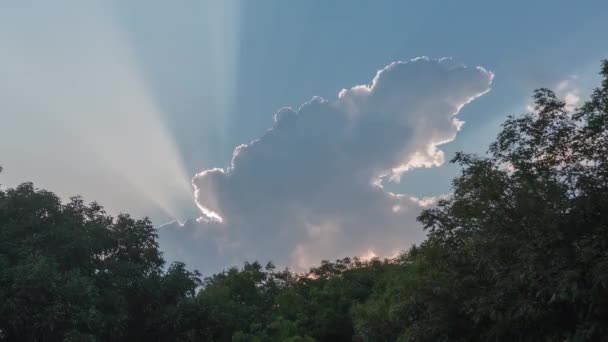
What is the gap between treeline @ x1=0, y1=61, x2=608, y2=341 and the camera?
1209 cm

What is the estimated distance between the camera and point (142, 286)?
21.9 metres

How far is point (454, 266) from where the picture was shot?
53.0 ft

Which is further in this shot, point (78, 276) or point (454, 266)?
point (78, 276)

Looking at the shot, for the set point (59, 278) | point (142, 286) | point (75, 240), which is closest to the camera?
point (59, 278)

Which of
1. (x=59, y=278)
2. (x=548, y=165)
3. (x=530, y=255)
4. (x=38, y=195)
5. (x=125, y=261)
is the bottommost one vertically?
(x=530, y=255)

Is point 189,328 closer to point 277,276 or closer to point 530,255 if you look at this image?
point 530,255

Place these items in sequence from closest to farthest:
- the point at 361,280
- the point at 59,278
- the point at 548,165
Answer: the point at 548,165 < the point at 59,278 < the point at 361,280

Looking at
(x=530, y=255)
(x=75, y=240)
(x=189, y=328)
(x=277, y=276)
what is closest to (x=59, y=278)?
(x=75, y=240)

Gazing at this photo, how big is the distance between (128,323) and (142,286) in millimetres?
1720

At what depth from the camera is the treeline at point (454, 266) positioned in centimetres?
1209

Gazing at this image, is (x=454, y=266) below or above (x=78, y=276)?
below

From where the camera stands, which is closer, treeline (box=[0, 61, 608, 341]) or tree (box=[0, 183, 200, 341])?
treeline (box=[0, 61, 608, 341])

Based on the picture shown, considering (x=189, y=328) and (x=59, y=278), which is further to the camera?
(x=189, y=328)

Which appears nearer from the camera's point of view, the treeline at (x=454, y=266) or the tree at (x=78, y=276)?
the treeline at (x=454, y=266)
